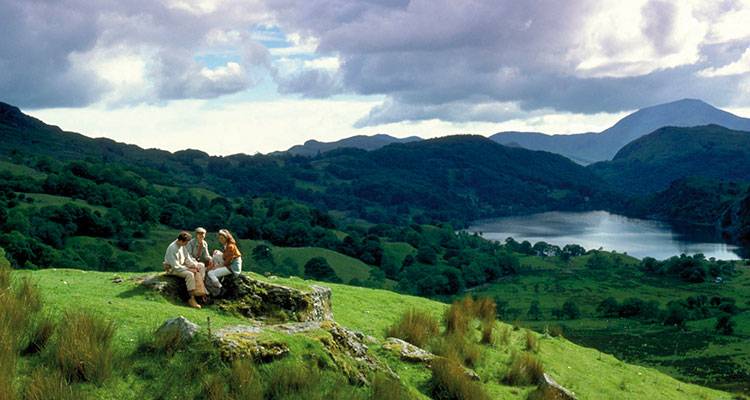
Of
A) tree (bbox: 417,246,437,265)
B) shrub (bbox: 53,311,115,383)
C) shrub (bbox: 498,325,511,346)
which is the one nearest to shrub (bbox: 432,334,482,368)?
shrub (bbox: 498,325,511,346)

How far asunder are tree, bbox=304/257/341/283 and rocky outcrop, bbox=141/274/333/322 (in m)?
95.5

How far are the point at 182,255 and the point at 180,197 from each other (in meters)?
172

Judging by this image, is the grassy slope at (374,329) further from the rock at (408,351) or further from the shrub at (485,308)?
the shrub at (485,308)

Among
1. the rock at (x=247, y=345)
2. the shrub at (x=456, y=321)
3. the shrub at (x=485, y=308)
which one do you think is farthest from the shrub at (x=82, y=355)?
the shrub at (x=485, y=308)

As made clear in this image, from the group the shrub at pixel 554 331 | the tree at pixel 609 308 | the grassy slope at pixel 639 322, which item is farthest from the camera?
the tree at pixel 609 308

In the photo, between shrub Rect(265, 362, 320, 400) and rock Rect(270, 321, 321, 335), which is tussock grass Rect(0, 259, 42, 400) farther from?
rock Rect(270, 321, 321, 335)

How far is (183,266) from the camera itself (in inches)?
566

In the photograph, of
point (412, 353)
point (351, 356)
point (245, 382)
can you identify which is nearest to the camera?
point (245, 382)

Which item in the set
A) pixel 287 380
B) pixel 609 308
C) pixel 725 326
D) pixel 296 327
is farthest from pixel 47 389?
pixel 609 308

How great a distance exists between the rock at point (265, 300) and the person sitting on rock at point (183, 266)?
25.5 inches

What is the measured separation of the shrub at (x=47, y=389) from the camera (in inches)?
345

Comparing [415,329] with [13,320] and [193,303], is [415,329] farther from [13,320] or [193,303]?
[13,320]

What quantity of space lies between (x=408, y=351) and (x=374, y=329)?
103 inches

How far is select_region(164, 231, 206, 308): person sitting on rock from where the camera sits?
14156 mm
